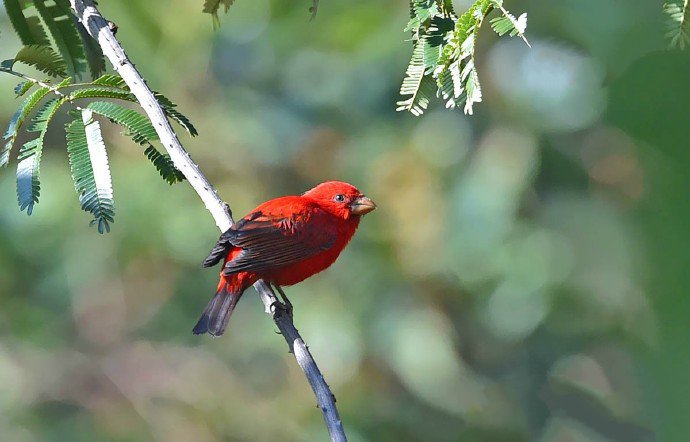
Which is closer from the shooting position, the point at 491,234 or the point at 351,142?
the point at 491,234

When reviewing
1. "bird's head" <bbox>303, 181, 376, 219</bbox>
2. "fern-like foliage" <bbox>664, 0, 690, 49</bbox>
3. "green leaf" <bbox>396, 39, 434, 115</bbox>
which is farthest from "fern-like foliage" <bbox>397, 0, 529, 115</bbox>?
"bird's head" <bbox>303, 181, 376, 219</bbox>

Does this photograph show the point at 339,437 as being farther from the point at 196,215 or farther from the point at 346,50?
the point at 346,50

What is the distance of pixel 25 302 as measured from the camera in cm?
909

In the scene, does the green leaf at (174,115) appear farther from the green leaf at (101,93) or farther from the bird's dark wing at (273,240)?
the bird's dark wing at (273,240)

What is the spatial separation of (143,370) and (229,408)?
3.20ft

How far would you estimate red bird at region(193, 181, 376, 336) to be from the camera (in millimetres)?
4387

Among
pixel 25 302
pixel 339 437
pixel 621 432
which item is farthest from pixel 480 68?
pixel 339 437

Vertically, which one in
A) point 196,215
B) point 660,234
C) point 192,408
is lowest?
point 192,408

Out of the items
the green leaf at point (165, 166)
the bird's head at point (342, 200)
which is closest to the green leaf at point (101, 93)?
the green leaf at point (165, 166)

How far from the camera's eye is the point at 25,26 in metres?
3.99

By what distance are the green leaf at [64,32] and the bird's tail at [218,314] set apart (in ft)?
3.78

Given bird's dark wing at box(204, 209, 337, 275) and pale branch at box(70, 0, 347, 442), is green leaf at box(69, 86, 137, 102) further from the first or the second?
bird's dark wing at box(204, 209, 337, 275)

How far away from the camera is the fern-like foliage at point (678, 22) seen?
2.51 meters

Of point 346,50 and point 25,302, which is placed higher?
point 346,50
